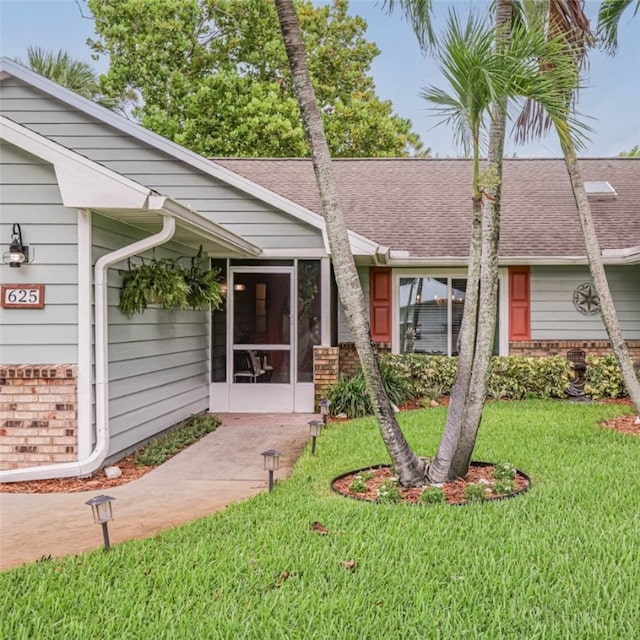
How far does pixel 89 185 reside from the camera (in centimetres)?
474

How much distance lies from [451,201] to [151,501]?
882 centimetres

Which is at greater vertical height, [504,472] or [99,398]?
[99,398]

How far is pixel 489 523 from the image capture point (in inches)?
141

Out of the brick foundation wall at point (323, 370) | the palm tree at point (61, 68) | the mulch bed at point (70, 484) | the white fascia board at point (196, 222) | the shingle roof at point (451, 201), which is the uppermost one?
the palm tree at point (61, 68)

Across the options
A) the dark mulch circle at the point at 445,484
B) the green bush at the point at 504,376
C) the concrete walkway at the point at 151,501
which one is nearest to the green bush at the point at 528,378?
the green bush at the point at 504,376

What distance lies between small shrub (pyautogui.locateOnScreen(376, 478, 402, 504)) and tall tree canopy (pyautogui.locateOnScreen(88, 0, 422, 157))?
1565cm

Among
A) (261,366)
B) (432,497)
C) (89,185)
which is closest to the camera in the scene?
(432,497)

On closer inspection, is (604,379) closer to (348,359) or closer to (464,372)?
(348,359)

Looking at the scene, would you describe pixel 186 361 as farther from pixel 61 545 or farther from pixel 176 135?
pixel 176 135

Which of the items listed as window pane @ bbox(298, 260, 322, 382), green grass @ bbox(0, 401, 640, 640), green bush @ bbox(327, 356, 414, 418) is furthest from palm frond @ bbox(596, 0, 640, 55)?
green grass @ bbox(0, 401, 640, 640)

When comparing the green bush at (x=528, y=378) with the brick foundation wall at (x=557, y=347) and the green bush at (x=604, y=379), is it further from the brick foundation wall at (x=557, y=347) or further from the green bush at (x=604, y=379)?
the brick foundation wall at (x=557, y=347)

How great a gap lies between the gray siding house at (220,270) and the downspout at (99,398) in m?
0.02

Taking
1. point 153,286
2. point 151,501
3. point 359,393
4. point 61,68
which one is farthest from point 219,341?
point 61,68

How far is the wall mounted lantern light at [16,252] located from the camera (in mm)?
4902
